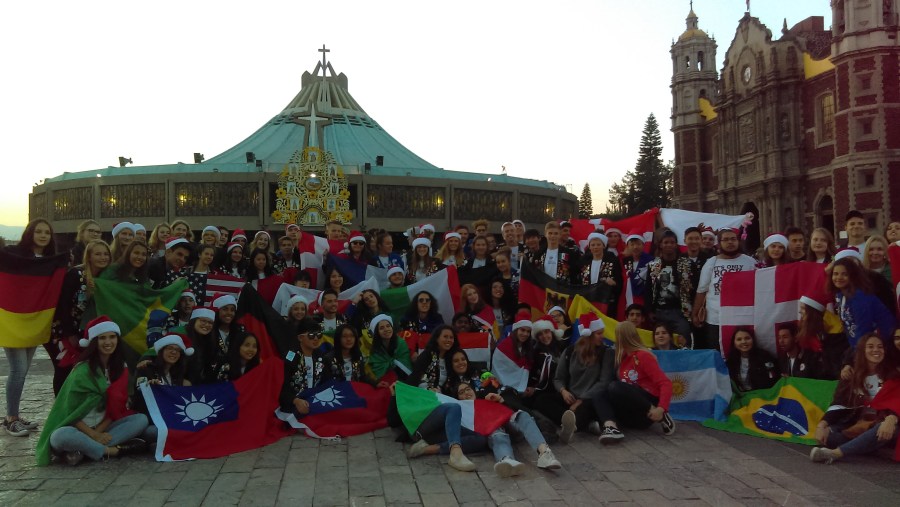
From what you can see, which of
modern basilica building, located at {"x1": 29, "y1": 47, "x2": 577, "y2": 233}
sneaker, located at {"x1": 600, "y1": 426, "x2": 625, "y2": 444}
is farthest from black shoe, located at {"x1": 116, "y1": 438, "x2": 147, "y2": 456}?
modern basilica building, located at {"x1": 29, "y1": 47, "x2": 577, "y2": 233}

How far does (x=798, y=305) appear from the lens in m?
6.91

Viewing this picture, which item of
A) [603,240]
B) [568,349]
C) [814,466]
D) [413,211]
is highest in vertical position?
[413,211]

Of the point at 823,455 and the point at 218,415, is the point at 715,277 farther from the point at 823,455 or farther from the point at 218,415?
the point at 218,415

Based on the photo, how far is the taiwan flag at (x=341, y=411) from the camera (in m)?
6.54

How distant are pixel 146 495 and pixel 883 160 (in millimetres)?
36090

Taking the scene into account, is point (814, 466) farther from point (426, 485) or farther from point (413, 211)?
point (413, 211)

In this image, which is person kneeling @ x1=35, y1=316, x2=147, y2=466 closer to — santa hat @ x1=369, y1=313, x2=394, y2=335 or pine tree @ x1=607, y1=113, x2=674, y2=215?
santa hat @ x1=369, y1=313, x2=394, y2=335

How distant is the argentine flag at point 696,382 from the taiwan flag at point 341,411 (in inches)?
116

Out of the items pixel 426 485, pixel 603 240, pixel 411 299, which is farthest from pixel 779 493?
pixel 411 299

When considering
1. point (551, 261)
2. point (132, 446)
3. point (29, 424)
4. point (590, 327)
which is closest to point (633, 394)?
point (590, 327)

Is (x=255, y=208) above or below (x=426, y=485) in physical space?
above

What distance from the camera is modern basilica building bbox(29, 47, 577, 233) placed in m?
41.1

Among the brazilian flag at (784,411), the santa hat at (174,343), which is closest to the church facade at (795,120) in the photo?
the brazilian flag at (784,411)

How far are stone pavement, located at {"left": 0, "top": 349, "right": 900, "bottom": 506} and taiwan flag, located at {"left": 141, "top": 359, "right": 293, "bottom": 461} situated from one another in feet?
0.58
